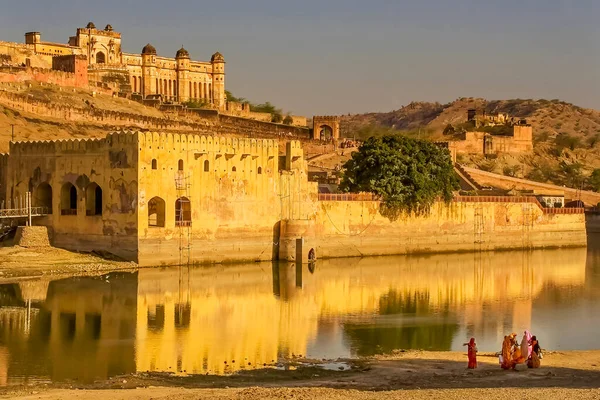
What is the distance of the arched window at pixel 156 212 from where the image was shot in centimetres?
3225

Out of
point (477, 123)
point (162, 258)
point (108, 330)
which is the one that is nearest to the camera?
point (108, 330)

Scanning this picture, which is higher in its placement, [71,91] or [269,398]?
[71,91]

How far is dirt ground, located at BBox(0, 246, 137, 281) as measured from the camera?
29.7 metres

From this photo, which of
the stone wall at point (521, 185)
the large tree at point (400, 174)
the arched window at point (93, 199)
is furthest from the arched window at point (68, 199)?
the stone wall at point (521, 185)

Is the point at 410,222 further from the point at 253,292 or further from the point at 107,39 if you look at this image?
the point at 107,39

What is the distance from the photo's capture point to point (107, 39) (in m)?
64.6

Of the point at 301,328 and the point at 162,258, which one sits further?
the point at 162,258

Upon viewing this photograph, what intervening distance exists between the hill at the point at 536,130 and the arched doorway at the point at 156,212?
32573mm

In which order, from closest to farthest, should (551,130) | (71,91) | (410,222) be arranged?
(410,222), (71,91), (551,130)

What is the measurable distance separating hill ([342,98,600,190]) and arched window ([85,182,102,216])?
33.1m

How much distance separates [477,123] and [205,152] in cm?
4404

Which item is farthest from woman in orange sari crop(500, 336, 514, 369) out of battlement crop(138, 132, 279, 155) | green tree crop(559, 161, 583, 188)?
green tree crop(559, 161, 583, 188)

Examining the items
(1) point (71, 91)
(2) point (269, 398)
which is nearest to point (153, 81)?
(1) point (71, 91)

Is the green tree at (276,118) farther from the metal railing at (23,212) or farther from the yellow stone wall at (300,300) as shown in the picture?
the metal railing at (23,212)
